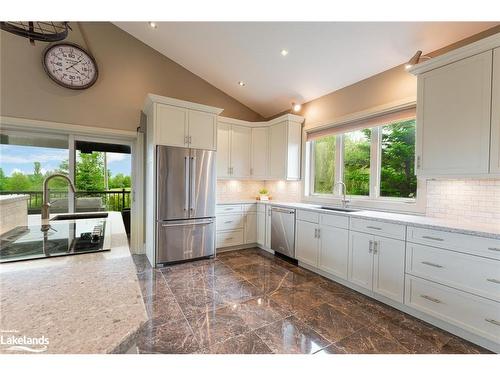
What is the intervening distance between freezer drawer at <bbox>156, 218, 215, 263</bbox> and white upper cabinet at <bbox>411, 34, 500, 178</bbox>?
296 cm

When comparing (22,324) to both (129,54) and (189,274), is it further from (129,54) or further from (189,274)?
(129,54)

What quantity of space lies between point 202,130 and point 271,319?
110 inches

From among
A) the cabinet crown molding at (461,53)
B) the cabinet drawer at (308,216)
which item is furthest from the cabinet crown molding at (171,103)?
the cabinet crown molding at (461,53)

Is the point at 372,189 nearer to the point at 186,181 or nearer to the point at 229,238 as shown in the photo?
the point at 229,238

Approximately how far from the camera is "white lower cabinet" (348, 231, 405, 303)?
2213mm

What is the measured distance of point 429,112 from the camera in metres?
2.21

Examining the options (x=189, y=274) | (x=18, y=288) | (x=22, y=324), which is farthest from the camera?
(x=189, y=274)

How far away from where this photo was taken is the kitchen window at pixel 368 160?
2.78 meters

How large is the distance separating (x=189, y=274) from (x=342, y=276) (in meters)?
2.02

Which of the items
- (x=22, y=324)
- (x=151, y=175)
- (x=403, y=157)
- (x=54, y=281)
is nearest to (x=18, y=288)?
(x=54, y=281)

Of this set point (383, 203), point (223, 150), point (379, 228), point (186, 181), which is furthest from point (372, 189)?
point (186, 181)

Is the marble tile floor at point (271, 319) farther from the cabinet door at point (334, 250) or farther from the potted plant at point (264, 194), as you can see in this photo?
the potted plant at point (264, 194)

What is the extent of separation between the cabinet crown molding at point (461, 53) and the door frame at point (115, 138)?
155 inches

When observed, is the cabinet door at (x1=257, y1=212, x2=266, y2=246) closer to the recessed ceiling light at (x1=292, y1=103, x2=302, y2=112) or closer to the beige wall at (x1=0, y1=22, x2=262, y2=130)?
the recessed ceiling light at (x1=292, y1=103, x2=302, y2=112)
